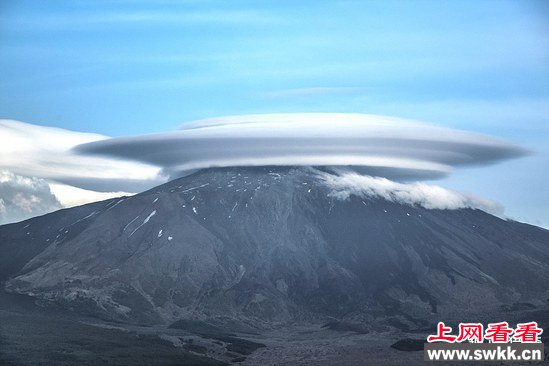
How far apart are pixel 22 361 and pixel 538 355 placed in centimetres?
11841

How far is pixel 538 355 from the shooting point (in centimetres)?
18750

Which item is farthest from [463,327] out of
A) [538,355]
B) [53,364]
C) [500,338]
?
[53,364]

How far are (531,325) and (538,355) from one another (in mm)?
12877

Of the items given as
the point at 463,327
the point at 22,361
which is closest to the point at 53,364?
the point at 22,361

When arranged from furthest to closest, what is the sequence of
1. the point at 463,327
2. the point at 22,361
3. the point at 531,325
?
1. the point at 22,361
2. the point at 531,325
3. the point at 463,327

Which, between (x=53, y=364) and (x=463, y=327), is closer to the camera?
(x=463, y=327)

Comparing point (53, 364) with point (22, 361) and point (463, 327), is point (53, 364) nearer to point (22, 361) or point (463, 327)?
point (22, 361)

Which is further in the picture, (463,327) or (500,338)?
(500,338)

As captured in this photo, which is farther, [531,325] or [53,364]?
[53,364]

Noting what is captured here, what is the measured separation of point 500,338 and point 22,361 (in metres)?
109

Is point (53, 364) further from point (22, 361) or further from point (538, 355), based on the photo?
point (538, 355)

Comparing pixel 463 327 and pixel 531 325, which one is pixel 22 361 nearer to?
pixel 463 327

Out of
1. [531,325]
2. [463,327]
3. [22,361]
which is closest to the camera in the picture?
[463,327]

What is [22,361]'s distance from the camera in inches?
7849
